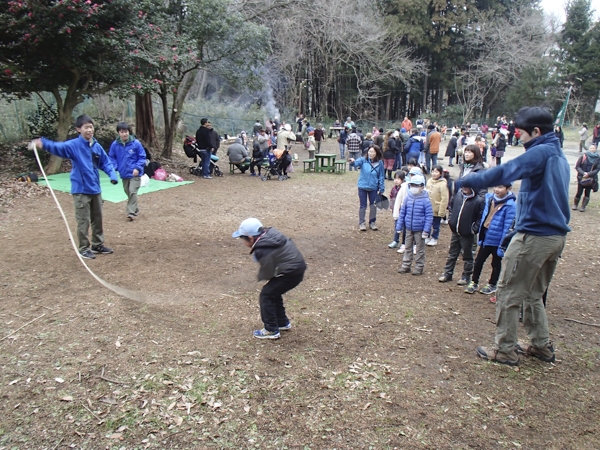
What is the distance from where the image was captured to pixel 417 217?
19.8ft

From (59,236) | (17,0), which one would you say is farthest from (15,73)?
(59,236)

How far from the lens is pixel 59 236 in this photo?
726cm

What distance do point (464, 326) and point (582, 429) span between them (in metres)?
1.61

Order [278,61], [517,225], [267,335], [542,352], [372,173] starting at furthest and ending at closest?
[278,61] < [372,173] < [267,335] < [542,352] < [517,225]

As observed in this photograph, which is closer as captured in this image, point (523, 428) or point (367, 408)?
point (523, 428)

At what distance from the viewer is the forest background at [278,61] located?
10.5 m

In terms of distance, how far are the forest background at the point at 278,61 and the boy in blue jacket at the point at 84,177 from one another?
15.7 feet

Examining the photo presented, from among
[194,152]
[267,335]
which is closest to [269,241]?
[267,335]

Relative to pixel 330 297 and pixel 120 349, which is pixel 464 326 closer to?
pixel 330 297

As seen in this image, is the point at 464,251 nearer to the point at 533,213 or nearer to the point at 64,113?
the point at 533,213

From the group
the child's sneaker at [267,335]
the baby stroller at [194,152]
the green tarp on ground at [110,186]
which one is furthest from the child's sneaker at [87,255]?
the baby stroller at [194,152]

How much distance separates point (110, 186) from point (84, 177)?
553 centimetres

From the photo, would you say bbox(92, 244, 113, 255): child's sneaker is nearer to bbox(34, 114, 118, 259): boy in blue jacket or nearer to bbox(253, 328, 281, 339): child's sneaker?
bbox(34, 114, 118, 259): boy in blue jacket

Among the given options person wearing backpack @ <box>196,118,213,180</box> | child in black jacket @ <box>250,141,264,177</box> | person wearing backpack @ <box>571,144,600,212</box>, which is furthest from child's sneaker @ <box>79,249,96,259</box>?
person wearing backpack @ <box>571,144,600,212</box>
